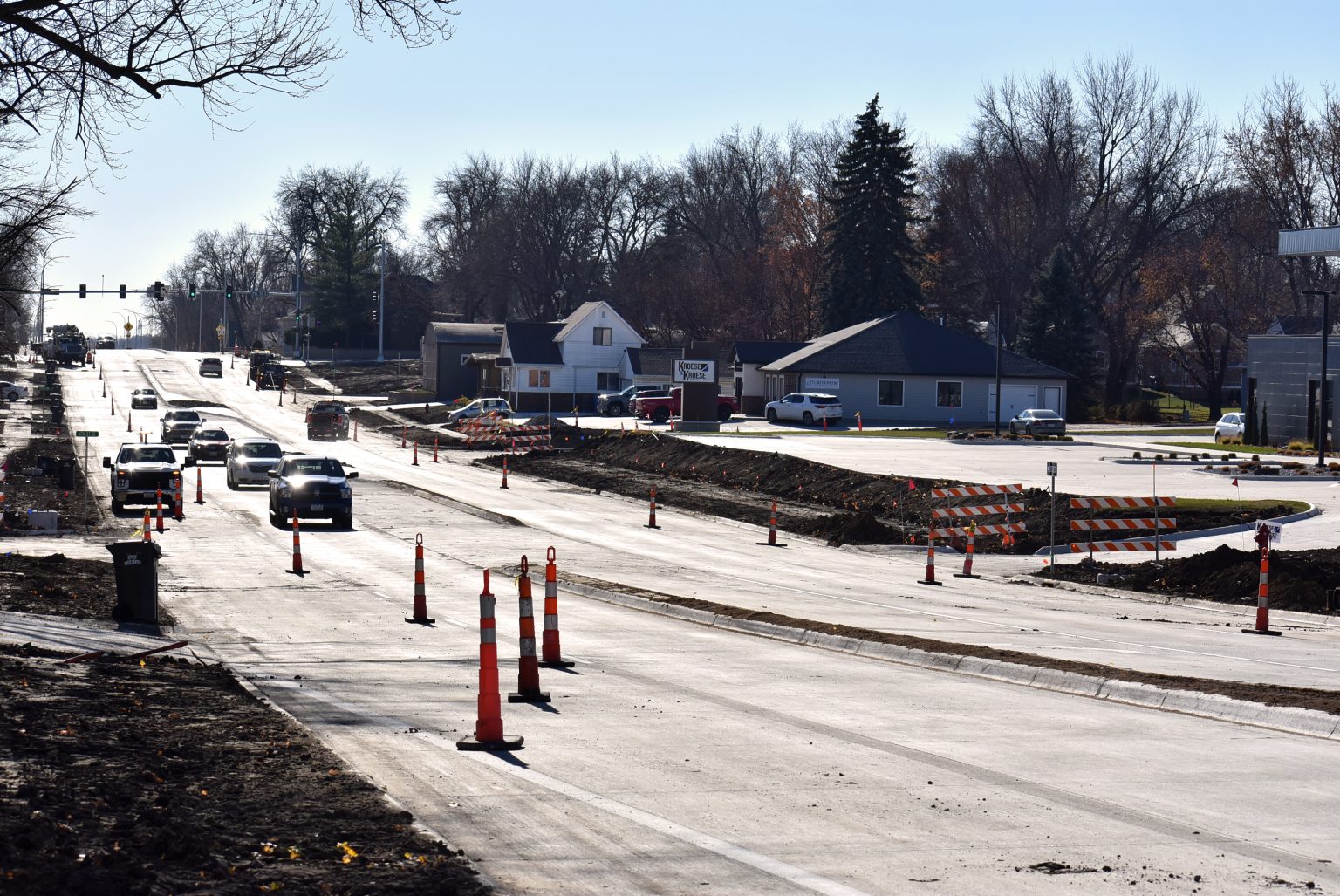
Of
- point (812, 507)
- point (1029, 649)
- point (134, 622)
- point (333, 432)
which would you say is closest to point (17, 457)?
point (333, 432)

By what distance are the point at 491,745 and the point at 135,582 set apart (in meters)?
9.04

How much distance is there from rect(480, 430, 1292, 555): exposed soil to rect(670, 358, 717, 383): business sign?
5976 mm

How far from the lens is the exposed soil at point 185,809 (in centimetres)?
652

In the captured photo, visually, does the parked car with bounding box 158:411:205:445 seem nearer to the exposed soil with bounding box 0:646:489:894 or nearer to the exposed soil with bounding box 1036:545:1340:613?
the exposed soil with bounding box 1036:545:1340:613

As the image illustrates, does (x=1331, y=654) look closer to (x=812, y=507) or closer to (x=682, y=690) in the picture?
(x=682, y=690)

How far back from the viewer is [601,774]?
9422 mm

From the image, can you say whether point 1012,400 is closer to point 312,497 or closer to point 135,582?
point 312,497

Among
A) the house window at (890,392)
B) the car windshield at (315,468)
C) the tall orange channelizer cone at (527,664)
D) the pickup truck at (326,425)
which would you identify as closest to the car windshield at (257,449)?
the car windshield at (315,468)

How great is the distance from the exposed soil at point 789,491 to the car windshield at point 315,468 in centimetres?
1065

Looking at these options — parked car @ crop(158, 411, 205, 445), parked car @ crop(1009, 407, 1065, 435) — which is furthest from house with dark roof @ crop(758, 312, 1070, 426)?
parked car @ crop(158, 411, 205, 445)

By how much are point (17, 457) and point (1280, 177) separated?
69100 millimetres

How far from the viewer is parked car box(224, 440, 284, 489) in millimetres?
42500

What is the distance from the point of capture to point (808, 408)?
73.4m

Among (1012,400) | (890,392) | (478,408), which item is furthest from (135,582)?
(1012,400)
